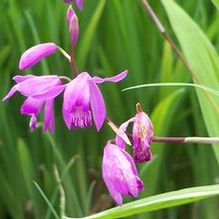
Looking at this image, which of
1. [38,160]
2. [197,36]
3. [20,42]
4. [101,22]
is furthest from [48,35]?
[197,36]

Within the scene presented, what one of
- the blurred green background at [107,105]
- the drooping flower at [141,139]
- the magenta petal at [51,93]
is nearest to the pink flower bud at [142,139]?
the drooping flower at [141,139]

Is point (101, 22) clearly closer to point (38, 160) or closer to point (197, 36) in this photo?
point (38, 160)

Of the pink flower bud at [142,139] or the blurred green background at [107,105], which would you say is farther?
the blurred green background at [107,105]

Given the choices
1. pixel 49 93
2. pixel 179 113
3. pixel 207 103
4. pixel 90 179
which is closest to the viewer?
pixel 49 93

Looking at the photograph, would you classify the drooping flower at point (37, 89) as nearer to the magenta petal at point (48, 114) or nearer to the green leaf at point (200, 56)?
the magenta petal at point (48, 114)

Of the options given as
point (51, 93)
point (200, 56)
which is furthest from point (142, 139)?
point (200, 56)

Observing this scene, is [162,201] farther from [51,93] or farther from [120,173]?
[51,93]
